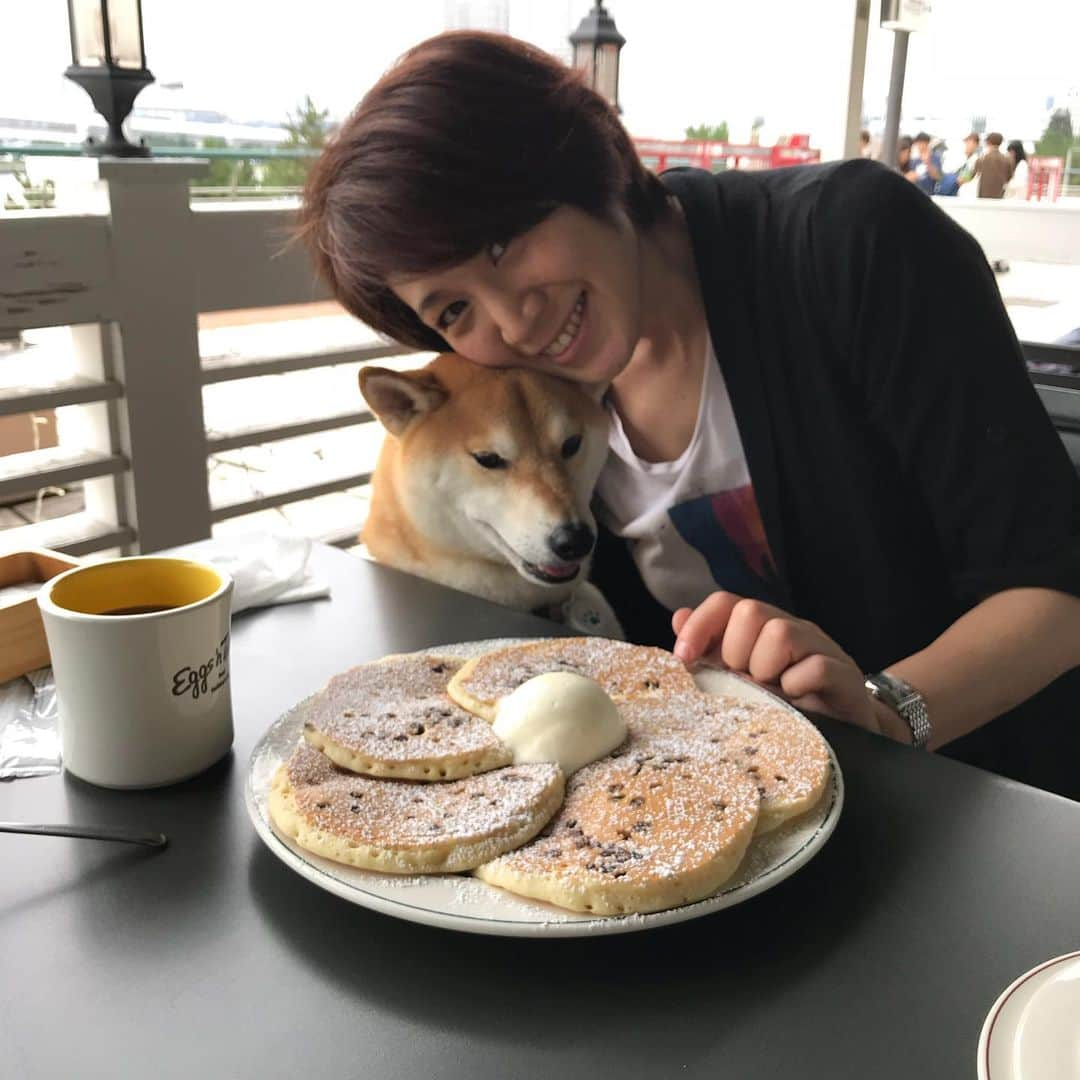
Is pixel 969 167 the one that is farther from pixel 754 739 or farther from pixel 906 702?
pixel 754 739

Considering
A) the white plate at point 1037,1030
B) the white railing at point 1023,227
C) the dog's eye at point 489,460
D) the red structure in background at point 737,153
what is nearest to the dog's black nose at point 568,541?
the dog's eye at point 489,460

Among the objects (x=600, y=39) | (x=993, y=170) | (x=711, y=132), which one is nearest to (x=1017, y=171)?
(x=993, y=170)

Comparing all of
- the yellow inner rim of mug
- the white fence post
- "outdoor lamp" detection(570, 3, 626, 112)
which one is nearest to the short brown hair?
the yellow inner rim of mug

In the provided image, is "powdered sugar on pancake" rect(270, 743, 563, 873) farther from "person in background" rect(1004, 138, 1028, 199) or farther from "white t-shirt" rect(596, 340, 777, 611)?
"person in background" rect(1004, 138, 1028, 199)

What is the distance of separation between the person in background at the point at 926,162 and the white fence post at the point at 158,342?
2.49m

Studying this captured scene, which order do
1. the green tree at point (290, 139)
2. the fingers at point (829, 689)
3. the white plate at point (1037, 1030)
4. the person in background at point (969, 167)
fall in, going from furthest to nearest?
1. the person in background at point (969, 167)
2. the green tree at point (290, 139)
3. the fingers at point (829, 689)
4. the white plate at point (1037, 1030)

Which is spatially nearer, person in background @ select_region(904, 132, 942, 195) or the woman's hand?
the woman's hand

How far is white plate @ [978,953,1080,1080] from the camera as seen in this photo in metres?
0.34

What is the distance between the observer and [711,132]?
3.00m

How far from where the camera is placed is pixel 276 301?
201 centimetres

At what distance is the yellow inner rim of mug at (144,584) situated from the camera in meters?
0.65

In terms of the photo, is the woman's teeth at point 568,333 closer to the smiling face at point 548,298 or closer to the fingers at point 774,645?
the smiling face at point 548,298

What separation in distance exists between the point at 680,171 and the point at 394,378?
16.1 inches

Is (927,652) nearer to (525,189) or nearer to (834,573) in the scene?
(834,573)
